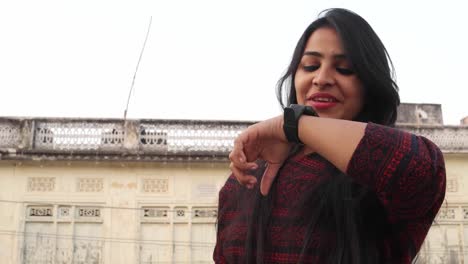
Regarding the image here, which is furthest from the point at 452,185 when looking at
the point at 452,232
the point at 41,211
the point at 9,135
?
the point at 9,135

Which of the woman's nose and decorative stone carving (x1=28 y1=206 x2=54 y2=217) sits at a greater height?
the woman's nose

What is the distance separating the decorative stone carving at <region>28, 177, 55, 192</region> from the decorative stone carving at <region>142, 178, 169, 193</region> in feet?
5.63

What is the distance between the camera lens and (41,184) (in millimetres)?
11180

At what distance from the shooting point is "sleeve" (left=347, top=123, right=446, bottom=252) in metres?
1.14

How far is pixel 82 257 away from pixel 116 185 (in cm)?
144

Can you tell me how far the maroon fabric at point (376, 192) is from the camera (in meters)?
1.14

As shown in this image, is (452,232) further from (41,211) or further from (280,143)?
(280,143)

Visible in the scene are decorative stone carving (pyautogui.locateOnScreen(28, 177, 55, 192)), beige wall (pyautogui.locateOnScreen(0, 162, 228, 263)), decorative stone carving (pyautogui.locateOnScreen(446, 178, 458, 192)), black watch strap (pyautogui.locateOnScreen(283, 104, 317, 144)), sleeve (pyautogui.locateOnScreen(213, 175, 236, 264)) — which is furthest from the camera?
decorative stone carving (pyautogui.locateOnScreen(446, 178, 458, 192))

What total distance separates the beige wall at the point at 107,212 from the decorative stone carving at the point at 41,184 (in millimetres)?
18

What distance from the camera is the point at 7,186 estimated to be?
36.4ft

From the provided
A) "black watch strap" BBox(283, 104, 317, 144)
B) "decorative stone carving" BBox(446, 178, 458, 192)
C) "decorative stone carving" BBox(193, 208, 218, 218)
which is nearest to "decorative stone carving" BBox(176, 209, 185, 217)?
"decorative stone carving" BBox(193, 208, 218, 218)

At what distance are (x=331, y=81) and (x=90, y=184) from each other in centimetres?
1033

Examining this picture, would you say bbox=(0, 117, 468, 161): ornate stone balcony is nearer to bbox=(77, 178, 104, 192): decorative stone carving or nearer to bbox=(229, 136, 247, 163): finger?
bbox=(77, 178, 104, 192): decorative stone carving

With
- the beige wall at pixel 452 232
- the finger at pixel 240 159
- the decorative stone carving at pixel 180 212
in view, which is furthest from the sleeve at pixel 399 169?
the beige wall at pixel 452 232
